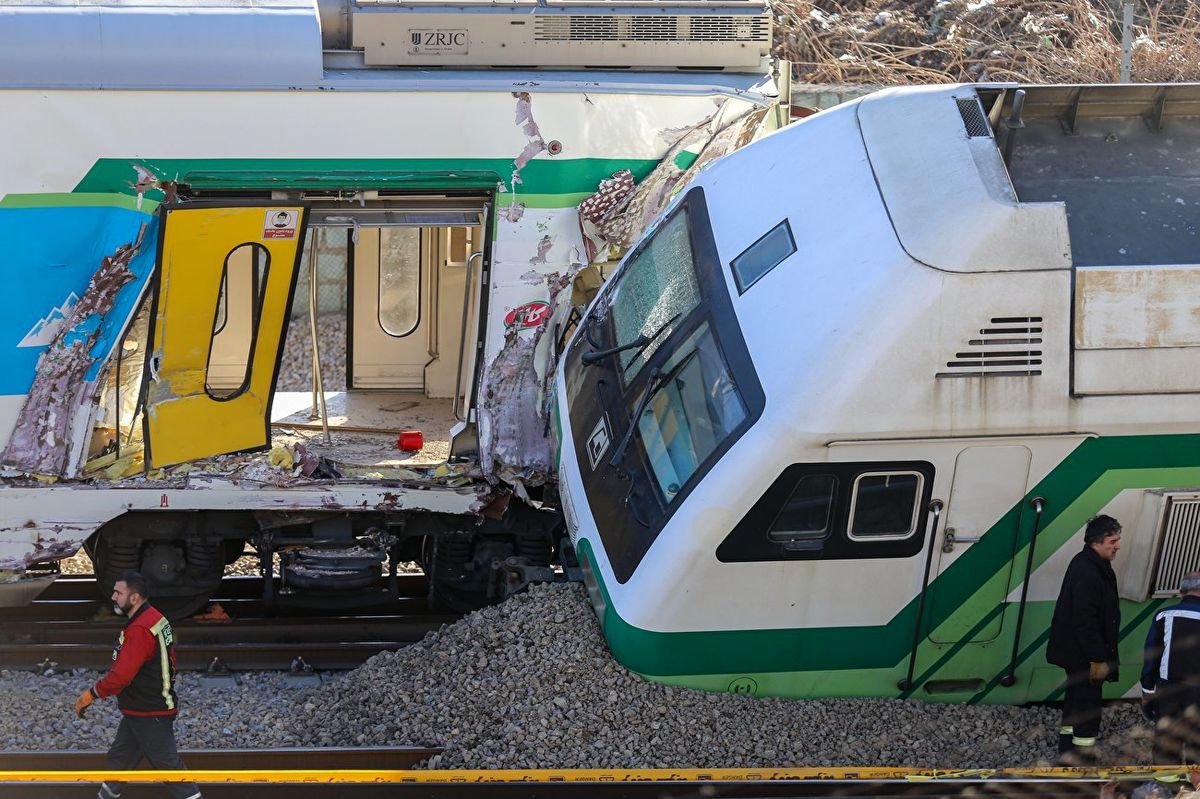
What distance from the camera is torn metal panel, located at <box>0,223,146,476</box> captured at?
822 cm

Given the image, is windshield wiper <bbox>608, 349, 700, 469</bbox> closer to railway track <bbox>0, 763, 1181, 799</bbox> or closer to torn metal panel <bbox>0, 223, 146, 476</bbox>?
railway track <bbox>0, 763, 1181, 799</bbox>

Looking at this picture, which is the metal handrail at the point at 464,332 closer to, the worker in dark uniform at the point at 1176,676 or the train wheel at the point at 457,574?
the train wheel at the point at 457,574

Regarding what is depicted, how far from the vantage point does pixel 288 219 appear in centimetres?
844

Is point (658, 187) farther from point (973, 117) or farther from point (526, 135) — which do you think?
point (973, 117)

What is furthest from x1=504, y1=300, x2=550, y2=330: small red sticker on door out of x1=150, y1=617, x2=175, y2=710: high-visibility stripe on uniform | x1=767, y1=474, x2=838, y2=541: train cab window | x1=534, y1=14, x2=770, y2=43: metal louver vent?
x1=150, y1=617, x2=175, y2=710: high-visibility stripe on uniform

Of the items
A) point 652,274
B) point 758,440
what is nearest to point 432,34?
point 652,274

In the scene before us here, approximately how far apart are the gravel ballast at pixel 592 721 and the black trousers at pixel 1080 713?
210mm

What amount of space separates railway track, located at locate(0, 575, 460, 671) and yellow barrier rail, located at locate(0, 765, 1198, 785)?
2.25 meters

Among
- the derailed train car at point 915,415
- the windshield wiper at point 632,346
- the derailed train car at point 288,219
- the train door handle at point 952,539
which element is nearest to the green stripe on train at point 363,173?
the derailed train car at point 288,219

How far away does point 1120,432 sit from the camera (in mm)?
6125

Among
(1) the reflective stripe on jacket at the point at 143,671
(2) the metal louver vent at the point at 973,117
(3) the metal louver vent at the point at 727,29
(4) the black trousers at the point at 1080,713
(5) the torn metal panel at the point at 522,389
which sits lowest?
(4) the black trousers at the point at 1080,713

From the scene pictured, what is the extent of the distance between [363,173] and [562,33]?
5.25 ft

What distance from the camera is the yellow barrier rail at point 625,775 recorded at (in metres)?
6.09

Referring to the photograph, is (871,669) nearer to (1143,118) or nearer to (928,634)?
(928,634)
